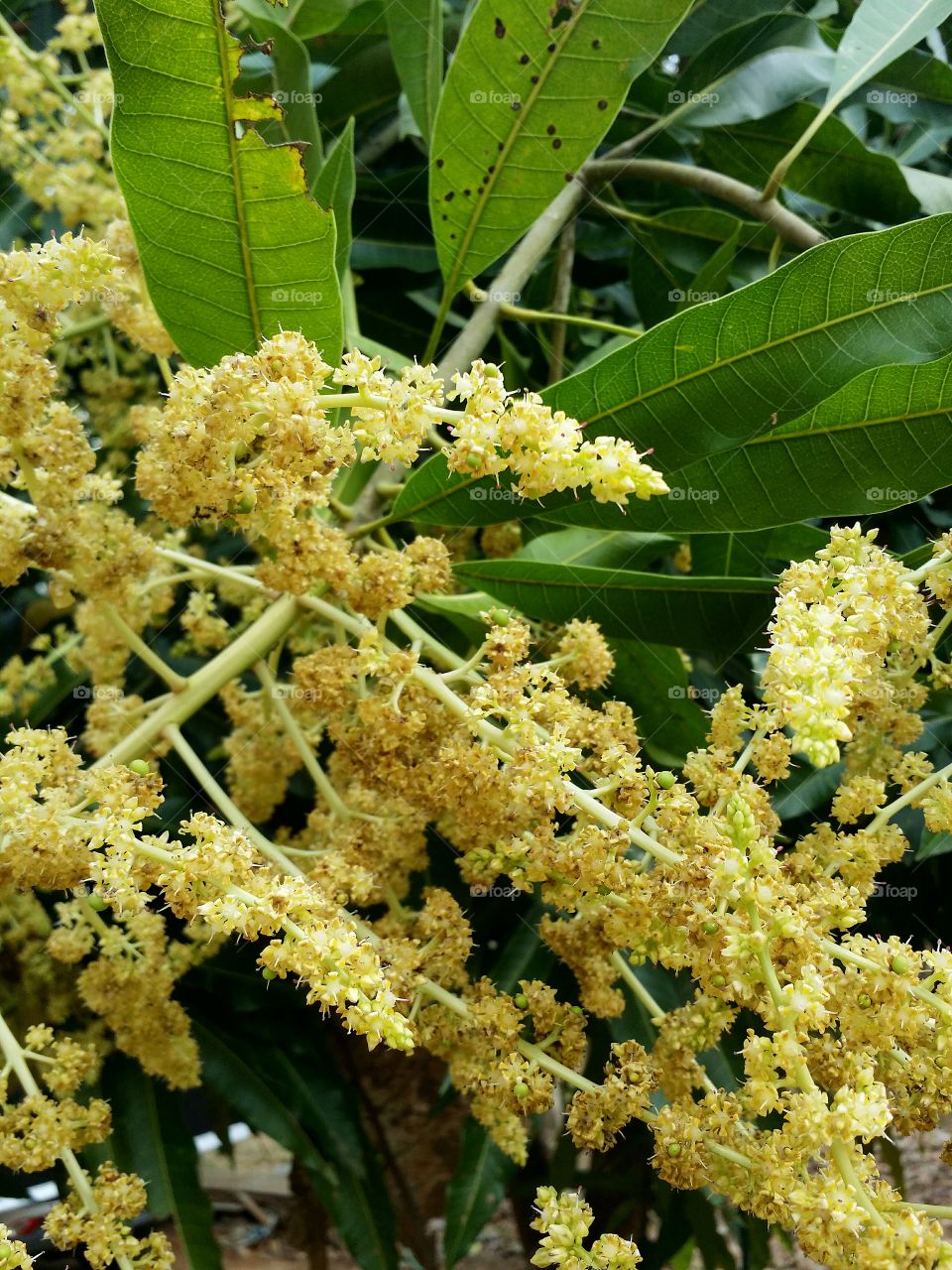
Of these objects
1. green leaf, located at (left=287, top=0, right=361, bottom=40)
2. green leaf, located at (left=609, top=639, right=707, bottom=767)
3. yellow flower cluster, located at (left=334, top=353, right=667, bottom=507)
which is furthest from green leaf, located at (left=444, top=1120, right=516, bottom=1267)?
green leaf, located at (left=287, top=0, right=361, bottom=40)

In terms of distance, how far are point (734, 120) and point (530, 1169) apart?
2.66m

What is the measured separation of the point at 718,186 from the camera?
185cm

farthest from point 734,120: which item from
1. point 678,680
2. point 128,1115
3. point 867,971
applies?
point 128,1115

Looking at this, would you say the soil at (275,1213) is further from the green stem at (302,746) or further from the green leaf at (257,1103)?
the green stem at (302,746)

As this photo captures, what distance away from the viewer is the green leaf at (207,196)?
3.61 ft

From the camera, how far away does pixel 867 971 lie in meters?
0.96

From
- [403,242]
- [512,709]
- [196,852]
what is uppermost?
[403,242]

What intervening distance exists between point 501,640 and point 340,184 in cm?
76

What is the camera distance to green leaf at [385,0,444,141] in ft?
5.97

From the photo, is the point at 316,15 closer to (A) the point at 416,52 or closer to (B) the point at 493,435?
(A) the point at 416,52

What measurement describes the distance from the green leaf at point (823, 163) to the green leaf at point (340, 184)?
870 millimetres

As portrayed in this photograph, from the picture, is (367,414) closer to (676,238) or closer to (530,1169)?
(676,238)

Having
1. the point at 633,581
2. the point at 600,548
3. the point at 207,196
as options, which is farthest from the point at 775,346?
the point at 207,196

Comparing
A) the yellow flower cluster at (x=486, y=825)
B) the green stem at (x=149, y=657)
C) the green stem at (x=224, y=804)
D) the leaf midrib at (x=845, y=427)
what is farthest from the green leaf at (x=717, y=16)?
the green stem at (x=224, y=804)
